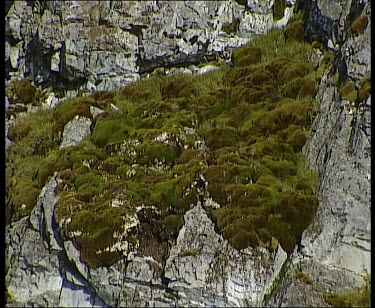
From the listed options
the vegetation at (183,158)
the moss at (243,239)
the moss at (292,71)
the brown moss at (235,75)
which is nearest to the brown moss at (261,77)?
the vegetation at (183,158)

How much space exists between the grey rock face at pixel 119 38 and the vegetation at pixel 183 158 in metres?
Answer: 1.88

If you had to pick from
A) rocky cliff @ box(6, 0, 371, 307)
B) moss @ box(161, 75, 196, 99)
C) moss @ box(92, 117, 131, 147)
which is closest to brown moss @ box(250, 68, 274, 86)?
rocky cliff @ box(6, 0, 371, 307)

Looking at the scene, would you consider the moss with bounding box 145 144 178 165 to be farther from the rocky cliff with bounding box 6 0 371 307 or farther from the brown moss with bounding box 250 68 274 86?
the brown moss with bounding box 250 68 274 86

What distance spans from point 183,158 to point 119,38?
476 inches

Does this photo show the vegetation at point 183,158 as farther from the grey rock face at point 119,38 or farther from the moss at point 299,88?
the grey rock face at point 119,38

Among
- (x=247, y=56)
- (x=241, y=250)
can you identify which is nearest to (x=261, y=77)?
(x=247, y=56)

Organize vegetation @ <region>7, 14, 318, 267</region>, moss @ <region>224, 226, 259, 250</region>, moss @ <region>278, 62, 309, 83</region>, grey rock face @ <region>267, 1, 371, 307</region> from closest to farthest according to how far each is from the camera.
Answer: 1. grey rock face @ <region>267, 1, 371, 307</region>
2. moss @ <region>224, 226, 259, 250</region>
3. vegetation @ <region>7, 14, 318, 267</region>
4. moss @ <region>278, 62, 309, 83</region>

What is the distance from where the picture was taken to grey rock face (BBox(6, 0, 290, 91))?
79.8 feet

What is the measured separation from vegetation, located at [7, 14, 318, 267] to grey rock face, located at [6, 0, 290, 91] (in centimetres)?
188

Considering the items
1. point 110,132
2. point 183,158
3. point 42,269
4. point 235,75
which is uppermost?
point 235,75

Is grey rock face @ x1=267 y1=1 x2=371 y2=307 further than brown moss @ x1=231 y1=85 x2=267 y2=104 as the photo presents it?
No

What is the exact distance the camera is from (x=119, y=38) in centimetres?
2508

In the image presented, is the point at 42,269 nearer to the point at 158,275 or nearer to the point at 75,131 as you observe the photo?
the point at 158,275

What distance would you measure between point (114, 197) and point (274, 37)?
544 inches
